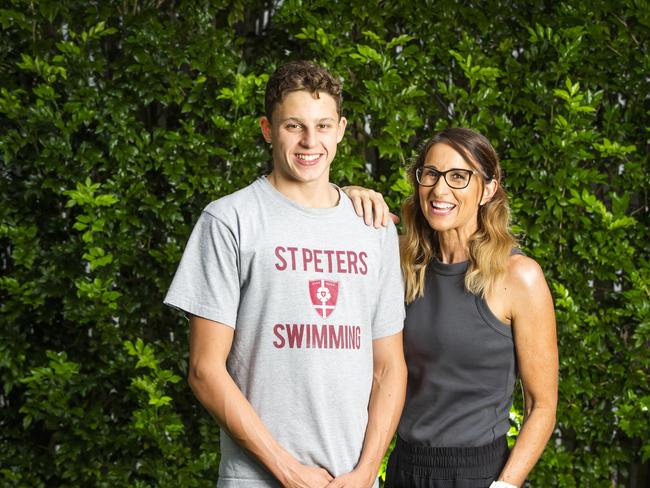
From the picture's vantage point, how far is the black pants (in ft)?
7.54

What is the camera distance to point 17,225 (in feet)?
11.9

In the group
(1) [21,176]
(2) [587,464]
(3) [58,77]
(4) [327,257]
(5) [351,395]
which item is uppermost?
(3) [58,77]

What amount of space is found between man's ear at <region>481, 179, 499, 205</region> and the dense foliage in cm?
113

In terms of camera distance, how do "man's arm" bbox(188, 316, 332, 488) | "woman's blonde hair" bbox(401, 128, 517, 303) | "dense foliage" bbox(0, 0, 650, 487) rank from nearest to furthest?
"man's arm" bbox(188, 316, 332, 488) < "woman's blonde hair" bbox(401, 128, 517, 303) < "dense foliage" bbox(0, 0, 650, 487)

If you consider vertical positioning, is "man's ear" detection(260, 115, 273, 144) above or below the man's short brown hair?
below

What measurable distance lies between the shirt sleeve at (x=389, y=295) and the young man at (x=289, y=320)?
5 centimetres

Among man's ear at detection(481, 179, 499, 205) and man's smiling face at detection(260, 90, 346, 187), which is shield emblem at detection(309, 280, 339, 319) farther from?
man's ear at detection(481, 179, 499, 205)

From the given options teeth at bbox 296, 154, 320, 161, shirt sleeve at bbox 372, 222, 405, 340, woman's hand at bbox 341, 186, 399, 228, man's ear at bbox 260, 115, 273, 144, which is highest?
man's ear at bbox 260, 115, 273, 144

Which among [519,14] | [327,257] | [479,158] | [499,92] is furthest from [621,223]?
[327,257]

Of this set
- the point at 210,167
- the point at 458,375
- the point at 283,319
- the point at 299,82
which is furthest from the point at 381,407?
the point at 210,167

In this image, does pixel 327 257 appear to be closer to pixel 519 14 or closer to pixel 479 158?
pixel 479 158

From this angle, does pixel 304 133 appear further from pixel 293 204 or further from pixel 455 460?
pixel 455 460

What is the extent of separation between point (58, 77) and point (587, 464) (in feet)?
9.83

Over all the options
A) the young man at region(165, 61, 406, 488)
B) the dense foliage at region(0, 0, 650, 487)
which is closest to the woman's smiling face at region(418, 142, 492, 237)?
the young man at region(165, 61, 406, 488)
